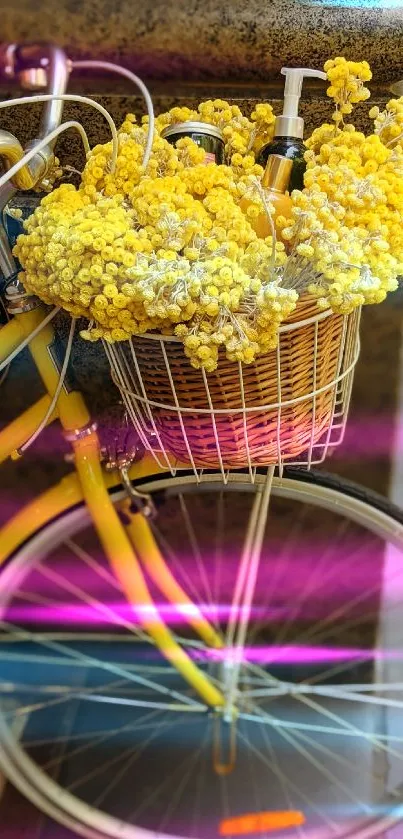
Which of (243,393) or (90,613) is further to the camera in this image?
(90,613)

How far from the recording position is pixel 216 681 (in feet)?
3.86

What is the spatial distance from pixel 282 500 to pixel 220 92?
0.76 metres

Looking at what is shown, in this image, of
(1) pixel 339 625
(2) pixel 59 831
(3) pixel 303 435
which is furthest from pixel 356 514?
(2) pixel 59 831

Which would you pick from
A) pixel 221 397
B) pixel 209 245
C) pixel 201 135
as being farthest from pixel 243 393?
pixel 201 135

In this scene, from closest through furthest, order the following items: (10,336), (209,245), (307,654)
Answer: (209,245) < (10,336) < (307,654)

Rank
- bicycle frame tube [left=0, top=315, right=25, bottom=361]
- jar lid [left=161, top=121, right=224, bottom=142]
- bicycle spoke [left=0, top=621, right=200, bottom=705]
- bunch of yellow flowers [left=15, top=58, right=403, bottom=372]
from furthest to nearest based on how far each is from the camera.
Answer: bicycle spoke [left=0, top=621, right=200, bottom=705] < bicycle frame tube [left=0, top=315, right=25, bottom=361] < jar lid [left=161, top=121, right=224, bottom=142] < bunch of yellow flowers [left=15, top=58, right=403, bottom=372]

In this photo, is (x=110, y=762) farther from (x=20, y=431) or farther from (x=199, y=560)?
(x=20, y=431)

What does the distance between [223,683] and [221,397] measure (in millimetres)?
713

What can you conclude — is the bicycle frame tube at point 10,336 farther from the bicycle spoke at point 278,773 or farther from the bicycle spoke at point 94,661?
the bicycle spoke at point 278,773

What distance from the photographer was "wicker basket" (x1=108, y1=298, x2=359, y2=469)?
2.13ft

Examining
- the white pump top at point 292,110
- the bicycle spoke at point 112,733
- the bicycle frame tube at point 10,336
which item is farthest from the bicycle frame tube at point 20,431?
the bicycle spoke at point 112,733

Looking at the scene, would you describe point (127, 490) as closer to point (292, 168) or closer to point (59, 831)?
point (292, 168)

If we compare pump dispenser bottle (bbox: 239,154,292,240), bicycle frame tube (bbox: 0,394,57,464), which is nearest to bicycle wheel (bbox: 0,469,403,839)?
bicycle frame tube (bbox: 0,394,57,464)

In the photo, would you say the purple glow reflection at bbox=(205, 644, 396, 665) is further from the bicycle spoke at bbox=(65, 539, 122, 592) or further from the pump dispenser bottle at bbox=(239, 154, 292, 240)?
the pump dispenser bottle at bbox=(239, 154, 292, 240)
